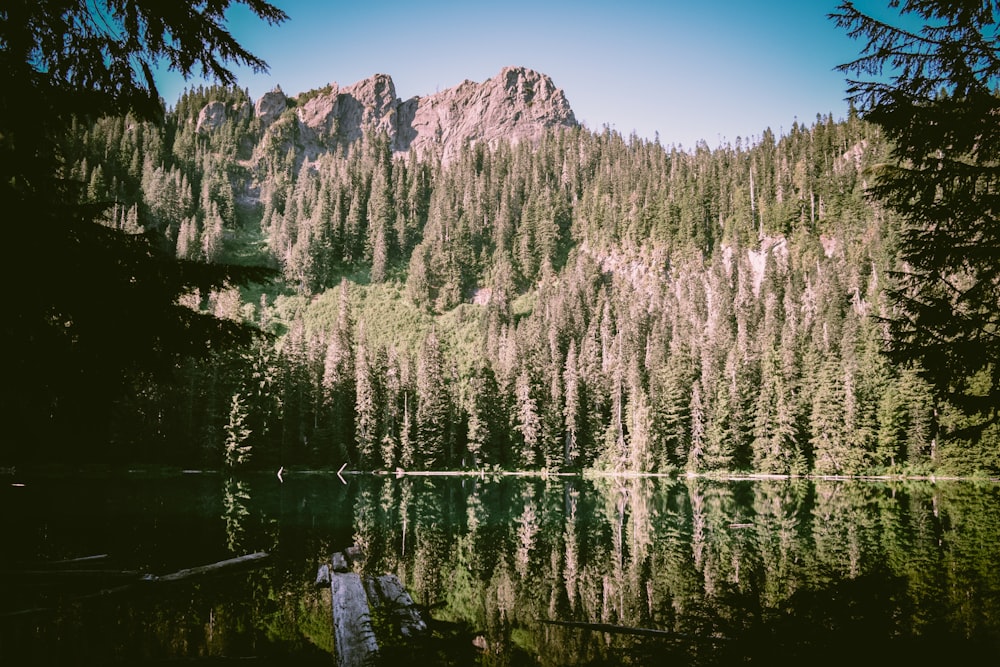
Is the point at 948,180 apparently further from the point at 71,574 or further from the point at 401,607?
the point at 71,574

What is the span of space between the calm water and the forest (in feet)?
12.2

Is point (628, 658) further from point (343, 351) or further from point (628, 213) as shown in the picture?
point (628, 213)

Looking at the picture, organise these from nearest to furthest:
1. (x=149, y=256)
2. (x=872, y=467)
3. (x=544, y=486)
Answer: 1. (x=149, y=256)
2. (x=544, y=486)
3. (x=872, y=467)

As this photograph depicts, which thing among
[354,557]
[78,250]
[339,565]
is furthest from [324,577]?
[78,250]

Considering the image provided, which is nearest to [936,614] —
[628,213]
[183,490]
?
[183,490]

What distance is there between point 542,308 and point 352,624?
104193 millimetres

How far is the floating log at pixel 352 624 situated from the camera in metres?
7.34

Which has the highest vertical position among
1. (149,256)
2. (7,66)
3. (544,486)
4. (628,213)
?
(628,213)

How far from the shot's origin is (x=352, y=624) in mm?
8594

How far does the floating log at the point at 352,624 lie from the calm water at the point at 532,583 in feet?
1.02

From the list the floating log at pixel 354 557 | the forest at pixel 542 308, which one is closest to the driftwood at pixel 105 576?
the floating log at pixel 354 557

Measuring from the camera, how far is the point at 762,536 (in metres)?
21.9

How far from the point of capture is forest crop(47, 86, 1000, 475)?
64438mm

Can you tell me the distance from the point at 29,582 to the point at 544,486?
46.9 meters
